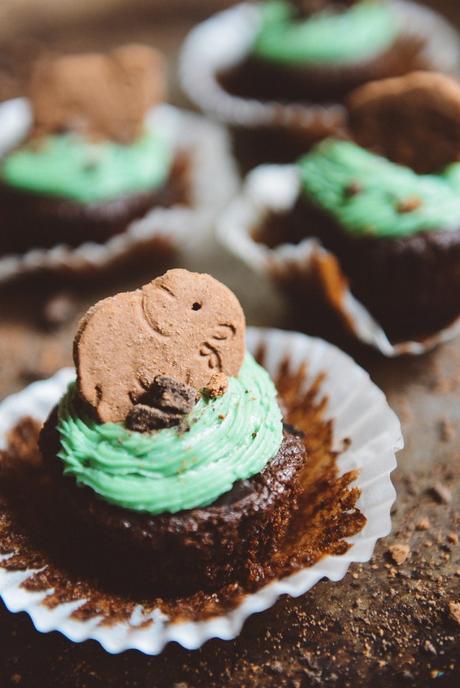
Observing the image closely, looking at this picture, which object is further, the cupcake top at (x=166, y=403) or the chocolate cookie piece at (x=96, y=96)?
the chocolate cookie piece at (x=96, y=96)

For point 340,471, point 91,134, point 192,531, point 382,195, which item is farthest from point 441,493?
point 91,134

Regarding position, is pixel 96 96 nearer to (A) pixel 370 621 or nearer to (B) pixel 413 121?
(B) pixel 413 121

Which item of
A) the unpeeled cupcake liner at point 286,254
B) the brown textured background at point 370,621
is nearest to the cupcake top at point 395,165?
the unpeeled cupcake liner at point 286,254

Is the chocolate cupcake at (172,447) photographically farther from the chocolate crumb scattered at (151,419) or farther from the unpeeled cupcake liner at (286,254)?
the unpeeled cupcake liner at (286,254)

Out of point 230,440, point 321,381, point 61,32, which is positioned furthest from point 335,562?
point 61,32

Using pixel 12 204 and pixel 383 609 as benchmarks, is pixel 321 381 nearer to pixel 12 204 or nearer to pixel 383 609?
pixel 383 609

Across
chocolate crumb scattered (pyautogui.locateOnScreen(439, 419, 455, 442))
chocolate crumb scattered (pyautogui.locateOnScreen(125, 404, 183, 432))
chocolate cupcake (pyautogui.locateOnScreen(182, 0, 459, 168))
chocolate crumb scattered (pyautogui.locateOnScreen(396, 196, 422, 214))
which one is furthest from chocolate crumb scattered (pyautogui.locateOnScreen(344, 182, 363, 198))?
chocolate crumb scattered (pyautogui.locateOnScreen(125, 404, 183, 432))
